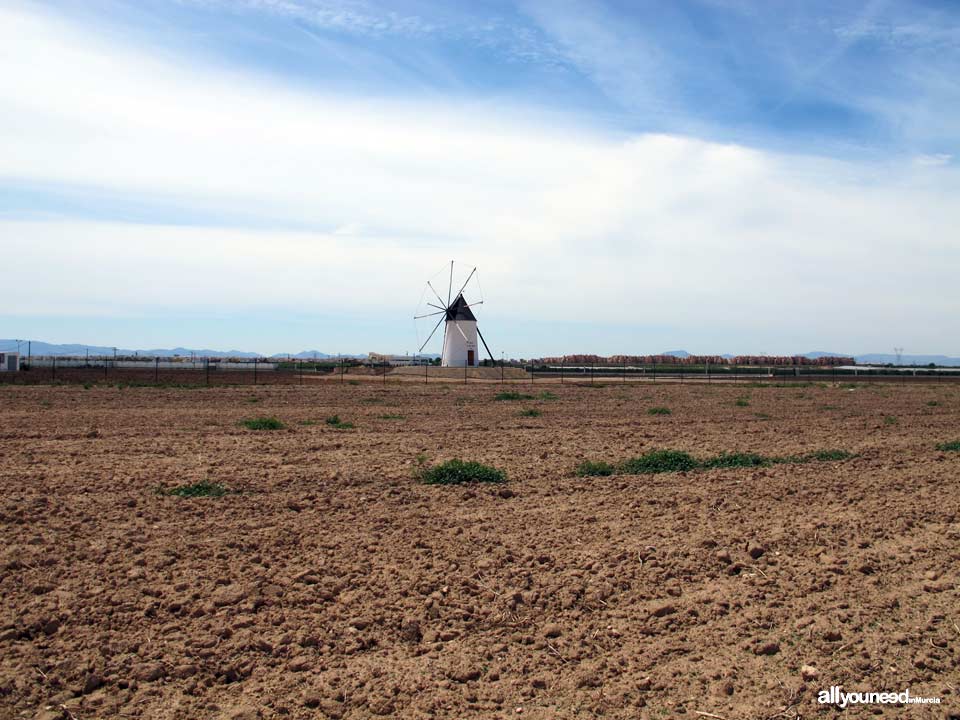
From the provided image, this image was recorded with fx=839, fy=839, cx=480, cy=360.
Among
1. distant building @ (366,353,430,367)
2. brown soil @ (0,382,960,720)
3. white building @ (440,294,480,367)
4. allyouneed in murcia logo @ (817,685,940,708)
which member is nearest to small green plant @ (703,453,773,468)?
brown soil @ (0,382,960,720)

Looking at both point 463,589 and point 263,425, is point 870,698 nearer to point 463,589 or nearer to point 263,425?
point 463,589

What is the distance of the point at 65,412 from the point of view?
91.6ft

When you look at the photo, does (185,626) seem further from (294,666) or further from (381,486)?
(381,486)

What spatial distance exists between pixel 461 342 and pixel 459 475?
255 feet

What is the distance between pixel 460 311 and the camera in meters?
96.2

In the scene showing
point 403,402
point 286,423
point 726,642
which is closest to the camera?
point 726,642

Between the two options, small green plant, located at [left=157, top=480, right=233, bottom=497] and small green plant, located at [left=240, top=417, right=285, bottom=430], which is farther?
small green plant, located at [left=240, top=417, right=285, bottom=430]

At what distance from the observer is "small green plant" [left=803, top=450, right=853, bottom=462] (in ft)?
61.7

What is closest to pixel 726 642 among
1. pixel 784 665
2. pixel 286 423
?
pixel 784 665

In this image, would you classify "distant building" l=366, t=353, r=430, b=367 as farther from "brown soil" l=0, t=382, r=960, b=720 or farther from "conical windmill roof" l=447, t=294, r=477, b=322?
"brown soil" l=0, t=382, r=960, b=720

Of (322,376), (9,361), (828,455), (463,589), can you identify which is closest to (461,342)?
(322,376)

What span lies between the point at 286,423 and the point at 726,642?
19.4 metres

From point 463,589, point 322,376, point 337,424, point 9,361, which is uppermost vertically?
point 9,361

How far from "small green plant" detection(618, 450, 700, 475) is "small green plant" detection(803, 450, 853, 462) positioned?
2997 millimetres
